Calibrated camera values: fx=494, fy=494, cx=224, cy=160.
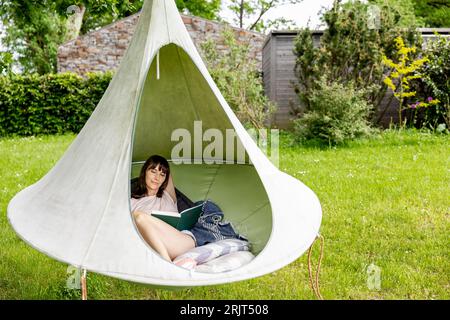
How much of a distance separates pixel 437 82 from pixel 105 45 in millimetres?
8417

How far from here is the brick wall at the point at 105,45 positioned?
42.0 feet

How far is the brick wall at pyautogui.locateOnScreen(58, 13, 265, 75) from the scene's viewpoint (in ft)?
42.0

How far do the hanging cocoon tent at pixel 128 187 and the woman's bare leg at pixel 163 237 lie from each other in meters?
0.36

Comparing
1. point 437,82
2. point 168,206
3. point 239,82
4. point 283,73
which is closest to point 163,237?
point 168,206

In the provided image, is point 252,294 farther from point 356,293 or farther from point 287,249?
point 287,249

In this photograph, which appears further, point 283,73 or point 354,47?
point 283,73

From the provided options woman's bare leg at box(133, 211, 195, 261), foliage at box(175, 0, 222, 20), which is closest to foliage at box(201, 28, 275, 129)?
woman's bare leg at box(133, 211, 195, 261)

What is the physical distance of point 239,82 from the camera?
27.2 ft

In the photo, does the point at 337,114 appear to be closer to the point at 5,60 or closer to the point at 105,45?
the point at 5,60

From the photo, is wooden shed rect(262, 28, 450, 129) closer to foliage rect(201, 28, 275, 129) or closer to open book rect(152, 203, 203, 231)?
foliage rect(201, 28, 275, 129)

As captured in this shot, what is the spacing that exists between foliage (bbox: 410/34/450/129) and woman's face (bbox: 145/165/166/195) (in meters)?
5.62

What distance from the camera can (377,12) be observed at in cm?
776
